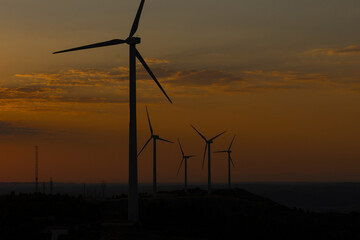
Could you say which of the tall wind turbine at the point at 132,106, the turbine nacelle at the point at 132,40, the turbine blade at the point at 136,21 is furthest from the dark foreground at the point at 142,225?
the turbine blade at the point at 136,21

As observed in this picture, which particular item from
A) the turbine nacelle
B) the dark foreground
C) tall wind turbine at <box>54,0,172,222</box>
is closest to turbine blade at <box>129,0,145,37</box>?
tall wind turbine at <box>54,0,172,222</box>

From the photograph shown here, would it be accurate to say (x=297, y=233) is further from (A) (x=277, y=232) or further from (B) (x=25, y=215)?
(B) (x=25, y=215)

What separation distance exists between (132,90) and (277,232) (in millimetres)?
25914

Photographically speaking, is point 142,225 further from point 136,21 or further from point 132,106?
point 136,21

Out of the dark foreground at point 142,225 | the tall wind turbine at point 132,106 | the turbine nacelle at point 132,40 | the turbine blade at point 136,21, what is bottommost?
the dark foreground at point 142,225

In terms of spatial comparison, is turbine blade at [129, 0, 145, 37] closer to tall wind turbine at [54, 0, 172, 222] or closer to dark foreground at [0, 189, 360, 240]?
tall wind turbine at [54, 0, 172, 222]

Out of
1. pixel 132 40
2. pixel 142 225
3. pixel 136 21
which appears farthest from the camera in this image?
pixel 136 21

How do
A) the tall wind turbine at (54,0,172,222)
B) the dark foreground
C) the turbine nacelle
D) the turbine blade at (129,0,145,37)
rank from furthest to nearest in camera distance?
the turbine blade at (129,0,145,37)
the turbine nacelle
the tall wind turbine at (54,0,172,222)
the dark foreground

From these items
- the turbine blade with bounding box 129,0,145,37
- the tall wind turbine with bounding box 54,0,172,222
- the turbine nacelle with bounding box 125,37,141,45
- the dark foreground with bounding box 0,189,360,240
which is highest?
the turbine blade with bounding box 129,0,145,37

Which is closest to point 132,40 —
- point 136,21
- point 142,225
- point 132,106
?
point 136,21

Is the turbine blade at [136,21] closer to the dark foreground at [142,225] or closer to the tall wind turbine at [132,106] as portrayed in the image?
the tall wind turbine at [132,106]

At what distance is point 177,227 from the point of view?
77500 millimetres

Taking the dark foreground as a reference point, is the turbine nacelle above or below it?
above

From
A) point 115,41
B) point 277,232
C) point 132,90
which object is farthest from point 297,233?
point 115,41
